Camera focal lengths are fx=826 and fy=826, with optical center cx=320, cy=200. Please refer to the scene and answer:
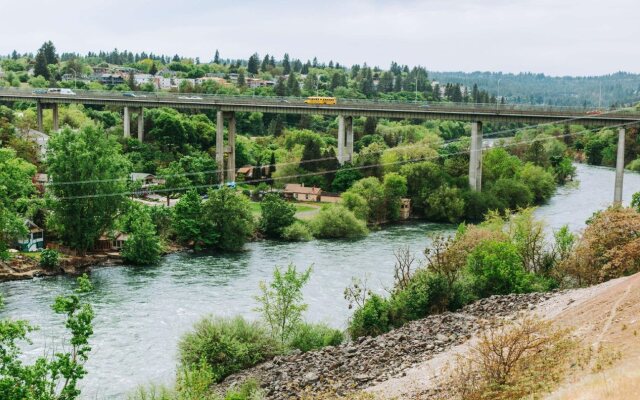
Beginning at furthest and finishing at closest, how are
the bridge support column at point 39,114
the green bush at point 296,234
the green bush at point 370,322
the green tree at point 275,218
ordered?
the bridge support column at point 39,114 → the green tree at point 275,218 → the green bush at point 296,234 → the green bush at point 370,322

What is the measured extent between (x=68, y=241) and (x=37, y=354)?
18.7 metres

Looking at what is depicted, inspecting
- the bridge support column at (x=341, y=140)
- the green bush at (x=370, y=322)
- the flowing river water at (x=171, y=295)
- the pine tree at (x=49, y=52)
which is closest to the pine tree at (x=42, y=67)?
the pine tree at (x=49, y=52)

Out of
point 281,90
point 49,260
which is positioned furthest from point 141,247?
point 281,90

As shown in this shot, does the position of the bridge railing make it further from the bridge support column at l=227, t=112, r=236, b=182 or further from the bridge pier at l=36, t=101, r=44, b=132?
the bridge support column at l=227, t=112, r=236, b=182

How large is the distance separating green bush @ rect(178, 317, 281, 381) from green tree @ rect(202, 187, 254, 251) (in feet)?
74.9

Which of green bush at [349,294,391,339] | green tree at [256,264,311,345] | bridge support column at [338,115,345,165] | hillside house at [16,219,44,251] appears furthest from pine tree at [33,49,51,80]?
green bush at [349,294,391,339]

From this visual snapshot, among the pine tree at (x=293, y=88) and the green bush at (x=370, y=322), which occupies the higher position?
the pine tree at (x=293, y=88)

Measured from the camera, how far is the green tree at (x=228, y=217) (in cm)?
5022

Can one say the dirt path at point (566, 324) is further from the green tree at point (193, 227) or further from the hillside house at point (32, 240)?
the hillside house at point (32, 240)

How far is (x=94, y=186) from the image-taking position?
46031mm

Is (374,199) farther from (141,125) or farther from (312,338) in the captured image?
(141,125)

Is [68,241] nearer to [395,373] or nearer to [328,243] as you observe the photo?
[328,243]

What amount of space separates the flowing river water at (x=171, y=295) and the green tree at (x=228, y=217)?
3.96 feet

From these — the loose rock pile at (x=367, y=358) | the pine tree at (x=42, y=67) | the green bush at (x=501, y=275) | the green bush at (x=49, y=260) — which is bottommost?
the green bush at (x=49, y=260)
